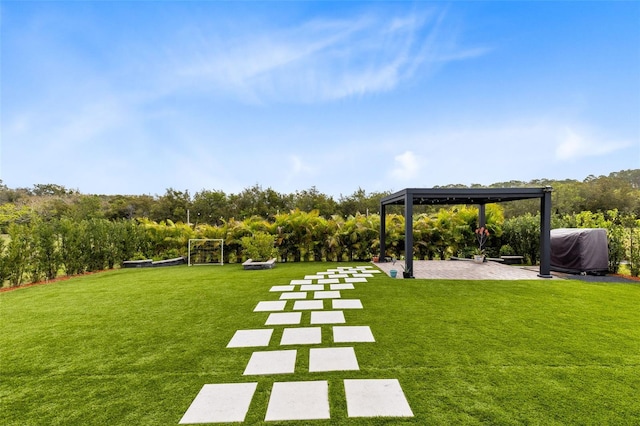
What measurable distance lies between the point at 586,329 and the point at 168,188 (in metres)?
27.7

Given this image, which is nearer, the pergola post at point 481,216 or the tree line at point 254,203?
the pergola post at point 481,216

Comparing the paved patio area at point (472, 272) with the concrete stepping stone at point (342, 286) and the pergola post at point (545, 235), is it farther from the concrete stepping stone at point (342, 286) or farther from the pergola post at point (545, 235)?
the concrete stepping stone at point (342, 286)

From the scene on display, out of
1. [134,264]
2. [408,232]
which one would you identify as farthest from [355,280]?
[134,264]

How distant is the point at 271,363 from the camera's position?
270 cm

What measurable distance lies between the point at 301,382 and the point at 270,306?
7.69ft

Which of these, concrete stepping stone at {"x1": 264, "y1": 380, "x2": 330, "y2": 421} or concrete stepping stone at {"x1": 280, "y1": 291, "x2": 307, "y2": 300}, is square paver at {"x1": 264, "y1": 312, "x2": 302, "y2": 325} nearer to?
concrete stepping stone at {"x1": 280, "y1": 291, "x2": 307, "y2": 300}

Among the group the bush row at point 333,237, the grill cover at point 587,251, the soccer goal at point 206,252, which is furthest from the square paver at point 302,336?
the soccer goal at point 206,252

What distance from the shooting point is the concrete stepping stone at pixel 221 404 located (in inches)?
75.8

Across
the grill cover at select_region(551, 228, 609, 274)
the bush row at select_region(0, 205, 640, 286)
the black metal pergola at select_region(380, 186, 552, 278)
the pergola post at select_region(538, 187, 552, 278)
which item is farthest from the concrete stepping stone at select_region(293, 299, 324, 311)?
the grill cover at select_region(551, 228, 609, 274)

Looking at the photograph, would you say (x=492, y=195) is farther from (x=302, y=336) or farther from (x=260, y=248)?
(x=260, y=248)

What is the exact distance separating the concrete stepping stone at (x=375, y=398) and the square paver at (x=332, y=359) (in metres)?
0.25

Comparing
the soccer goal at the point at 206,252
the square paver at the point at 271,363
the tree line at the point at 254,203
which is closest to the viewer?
the square paver at the point at 271,363

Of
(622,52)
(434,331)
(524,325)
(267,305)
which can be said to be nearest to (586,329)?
(524,325)

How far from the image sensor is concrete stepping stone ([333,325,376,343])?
10.4 ft
